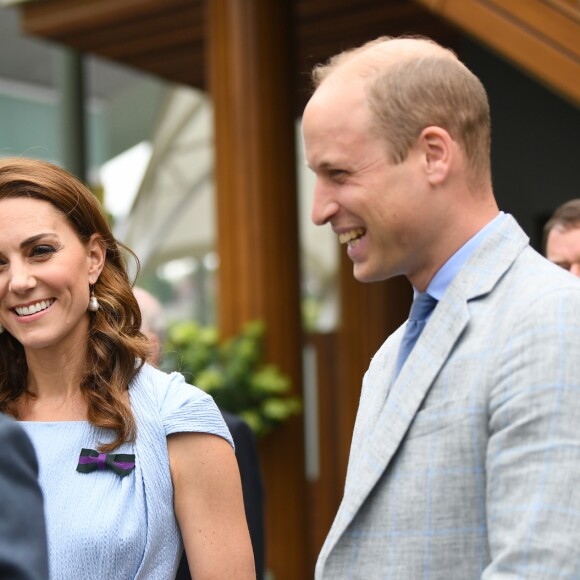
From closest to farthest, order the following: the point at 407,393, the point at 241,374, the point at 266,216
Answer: the point at 407,393 → the point at 241,374 → the point at 266,216

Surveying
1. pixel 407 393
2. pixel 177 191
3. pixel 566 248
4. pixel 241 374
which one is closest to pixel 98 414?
pixel 407 393

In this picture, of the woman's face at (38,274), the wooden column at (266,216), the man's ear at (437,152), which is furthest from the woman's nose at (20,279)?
the wooden column at (266,216)

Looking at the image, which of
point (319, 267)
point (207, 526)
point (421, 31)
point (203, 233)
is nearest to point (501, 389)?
point (207, 526)

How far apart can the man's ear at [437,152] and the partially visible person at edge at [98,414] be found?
104 centimetres

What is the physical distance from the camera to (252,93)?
7.65m

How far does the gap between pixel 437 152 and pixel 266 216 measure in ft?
18.7

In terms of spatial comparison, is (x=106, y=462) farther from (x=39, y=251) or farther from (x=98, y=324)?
(x=39, y=251)

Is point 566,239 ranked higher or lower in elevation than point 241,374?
lower

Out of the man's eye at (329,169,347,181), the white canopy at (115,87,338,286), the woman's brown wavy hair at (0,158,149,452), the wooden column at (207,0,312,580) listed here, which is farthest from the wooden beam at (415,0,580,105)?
the white canopy at (115,87,338,286)

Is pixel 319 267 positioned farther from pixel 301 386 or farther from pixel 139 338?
pixel 139 338

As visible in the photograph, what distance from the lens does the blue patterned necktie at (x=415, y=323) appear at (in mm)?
2002

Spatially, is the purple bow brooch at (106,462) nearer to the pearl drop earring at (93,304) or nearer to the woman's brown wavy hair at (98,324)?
the woman's brown wavy hair at (98,324)

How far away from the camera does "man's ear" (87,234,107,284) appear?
9.33 feet

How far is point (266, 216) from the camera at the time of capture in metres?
7.57
